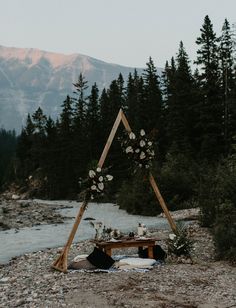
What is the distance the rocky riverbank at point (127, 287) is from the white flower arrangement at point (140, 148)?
9.35 feet

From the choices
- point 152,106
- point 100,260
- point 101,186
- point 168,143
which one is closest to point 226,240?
point 100,260

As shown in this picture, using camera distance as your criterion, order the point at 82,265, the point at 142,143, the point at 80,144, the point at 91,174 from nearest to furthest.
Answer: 1. the point at 82,265
2. the point at 91,174
3. the point at 142,143
4. the point at 80,144

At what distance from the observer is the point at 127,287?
952cm

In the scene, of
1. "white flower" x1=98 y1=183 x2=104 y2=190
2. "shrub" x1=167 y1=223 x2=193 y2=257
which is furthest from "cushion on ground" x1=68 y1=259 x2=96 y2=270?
"shrub" x1=167 y1=223 x2=193 y2=257

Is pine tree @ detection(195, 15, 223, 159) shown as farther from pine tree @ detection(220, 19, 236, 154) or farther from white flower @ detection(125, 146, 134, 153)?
white flower @ detection(125, 146, 134, 153)

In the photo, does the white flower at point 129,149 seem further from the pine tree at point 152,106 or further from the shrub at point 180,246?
the pine tree at point 152,106

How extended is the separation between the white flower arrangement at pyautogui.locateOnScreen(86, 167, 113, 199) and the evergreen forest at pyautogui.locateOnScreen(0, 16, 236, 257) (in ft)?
1.31

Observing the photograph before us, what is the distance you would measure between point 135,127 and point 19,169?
108 feet

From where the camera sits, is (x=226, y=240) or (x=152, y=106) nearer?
(x=226, y=240)

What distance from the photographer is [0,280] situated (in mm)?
11180

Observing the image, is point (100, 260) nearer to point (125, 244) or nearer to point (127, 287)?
point (125, 244)

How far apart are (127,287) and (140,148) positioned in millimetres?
4786

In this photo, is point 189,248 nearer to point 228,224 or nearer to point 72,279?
point 228,224

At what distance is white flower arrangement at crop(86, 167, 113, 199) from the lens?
39.2 ft
